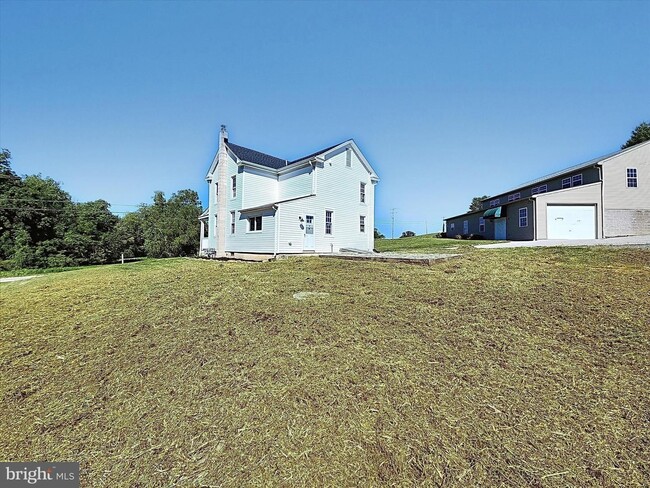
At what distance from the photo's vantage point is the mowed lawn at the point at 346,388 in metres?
1.97

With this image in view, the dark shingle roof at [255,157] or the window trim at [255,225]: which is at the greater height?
the dark shingle roof at [255,157]

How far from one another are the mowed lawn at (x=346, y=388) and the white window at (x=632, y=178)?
21.4m

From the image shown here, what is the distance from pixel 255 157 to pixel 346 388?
60.0 ft

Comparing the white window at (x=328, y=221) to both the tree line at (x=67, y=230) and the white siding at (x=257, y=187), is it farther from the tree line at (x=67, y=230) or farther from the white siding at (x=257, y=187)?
the tree line at (x=67, y=230)

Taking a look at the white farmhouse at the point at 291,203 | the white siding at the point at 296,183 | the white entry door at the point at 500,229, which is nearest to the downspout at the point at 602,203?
the white entry door at the point at 500,229

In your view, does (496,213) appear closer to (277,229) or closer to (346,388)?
(277,229)

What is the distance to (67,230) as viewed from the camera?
3319 cm

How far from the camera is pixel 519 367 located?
281cm

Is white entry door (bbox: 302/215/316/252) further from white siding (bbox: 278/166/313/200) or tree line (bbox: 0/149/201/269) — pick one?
tree line (bbox: 0/149/201/269)

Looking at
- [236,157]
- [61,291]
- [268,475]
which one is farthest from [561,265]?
[236,157]

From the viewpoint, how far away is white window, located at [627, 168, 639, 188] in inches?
793

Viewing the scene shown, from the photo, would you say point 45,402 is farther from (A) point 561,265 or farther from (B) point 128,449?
(A) point 561,265

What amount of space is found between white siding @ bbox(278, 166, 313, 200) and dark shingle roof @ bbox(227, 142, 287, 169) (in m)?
1.47

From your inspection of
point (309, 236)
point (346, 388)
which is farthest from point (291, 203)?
point (346, 388)
